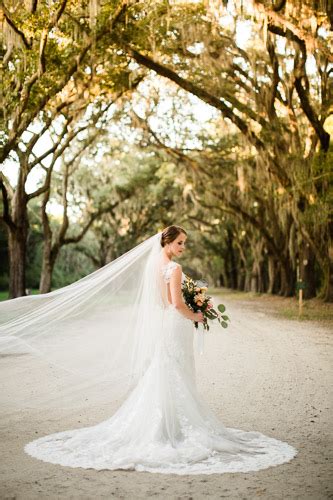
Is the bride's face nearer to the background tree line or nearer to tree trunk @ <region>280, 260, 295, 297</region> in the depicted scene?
the background tree line

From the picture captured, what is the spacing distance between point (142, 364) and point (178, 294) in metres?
0.73

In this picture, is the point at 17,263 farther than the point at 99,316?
Yes

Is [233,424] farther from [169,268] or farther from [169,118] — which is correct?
[169,118]

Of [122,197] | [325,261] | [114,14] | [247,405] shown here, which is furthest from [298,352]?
[122,197]

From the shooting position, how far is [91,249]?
44094 millimetres

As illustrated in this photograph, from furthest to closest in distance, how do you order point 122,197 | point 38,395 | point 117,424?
point 122,197, point 38,395, point 117,424

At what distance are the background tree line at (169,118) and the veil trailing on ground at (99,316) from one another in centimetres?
757

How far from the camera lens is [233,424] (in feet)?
21.0

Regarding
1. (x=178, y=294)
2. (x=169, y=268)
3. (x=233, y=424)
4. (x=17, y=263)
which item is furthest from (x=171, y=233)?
(x=17, y=263)

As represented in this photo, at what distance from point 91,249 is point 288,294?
48.0ft

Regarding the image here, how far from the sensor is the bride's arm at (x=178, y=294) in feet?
18.5

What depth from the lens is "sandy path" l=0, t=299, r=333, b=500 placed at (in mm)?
4391

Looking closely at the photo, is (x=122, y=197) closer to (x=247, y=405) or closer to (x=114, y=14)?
(x=114, y=14)

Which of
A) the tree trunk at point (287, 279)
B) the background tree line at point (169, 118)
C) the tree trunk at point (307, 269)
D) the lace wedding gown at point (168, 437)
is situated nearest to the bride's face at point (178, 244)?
the lace wedding gown at point (168, 437)
